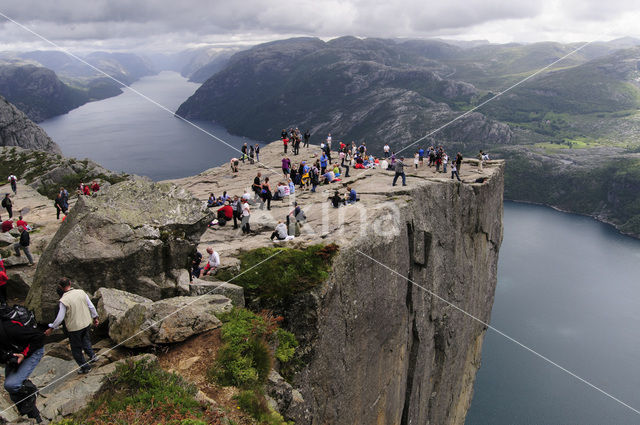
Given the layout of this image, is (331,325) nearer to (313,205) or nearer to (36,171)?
(313,205)

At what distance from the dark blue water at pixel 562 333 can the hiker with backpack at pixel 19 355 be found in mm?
63183

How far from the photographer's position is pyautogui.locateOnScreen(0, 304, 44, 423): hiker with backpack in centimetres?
871

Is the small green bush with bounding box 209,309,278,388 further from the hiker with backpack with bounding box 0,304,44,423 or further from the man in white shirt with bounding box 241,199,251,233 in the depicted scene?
the man in white shirt with bounding box 241,199,251,233

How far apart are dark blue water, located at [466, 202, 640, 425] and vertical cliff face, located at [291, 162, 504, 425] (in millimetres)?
30577

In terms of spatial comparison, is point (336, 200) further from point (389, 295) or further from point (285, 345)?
point (285, 345)

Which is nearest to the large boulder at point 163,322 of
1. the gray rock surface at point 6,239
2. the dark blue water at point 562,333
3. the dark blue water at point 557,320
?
the gray rock surface at point 6,239

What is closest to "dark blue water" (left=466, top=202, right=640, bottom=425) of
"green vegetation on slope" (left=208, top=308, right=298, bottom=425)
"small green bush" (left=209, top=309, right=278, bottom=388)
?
"green vegetation on slope" (left=208, top=308, right=298, bottom=425)

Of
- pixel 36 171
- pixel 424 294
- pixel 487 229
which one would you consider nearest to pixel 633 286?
pixel 487 229

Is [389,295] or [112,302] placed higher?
[112,302]

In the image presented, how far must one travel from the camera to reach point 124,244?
48.1ft

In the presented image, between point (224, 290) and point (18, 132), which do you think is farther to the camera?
point (18, 132)

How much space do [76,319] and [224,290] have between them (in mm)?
5420

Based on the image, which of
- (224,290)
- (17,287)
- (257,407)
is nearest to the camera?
(257,407)

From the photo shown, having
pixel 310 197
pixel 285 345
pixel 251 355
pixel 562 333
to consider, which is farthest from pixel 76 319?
pixel 562 333
